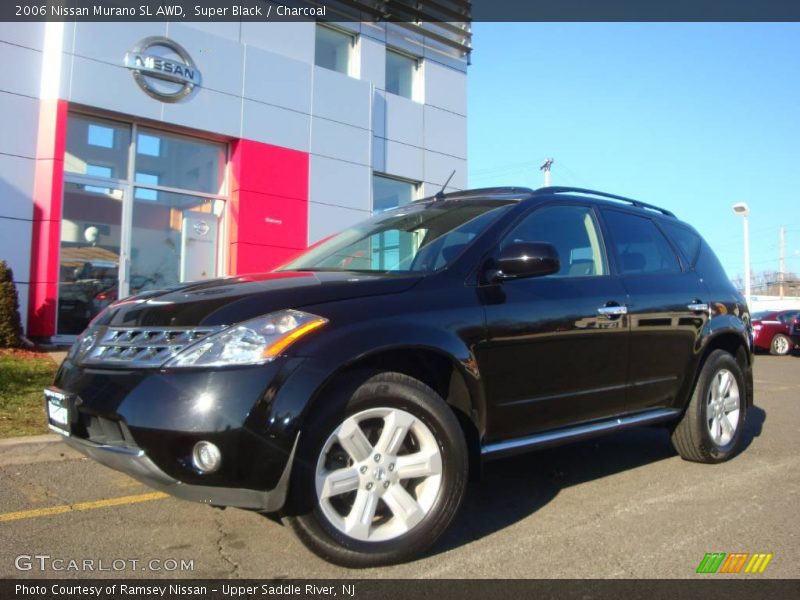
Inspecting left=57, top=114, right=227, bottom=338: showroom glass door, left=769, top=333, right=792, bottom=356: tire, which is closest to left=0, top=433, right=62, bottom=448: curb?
left=57, top=114, right=227, bottom=338: showroom glass door

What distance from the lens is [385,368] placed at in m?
2.94

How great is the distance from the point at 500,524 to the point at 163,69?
10.1 m

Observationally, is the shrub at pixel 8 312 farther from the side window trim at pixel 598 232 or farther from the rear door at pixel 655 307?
the rear door at pixel 655 307

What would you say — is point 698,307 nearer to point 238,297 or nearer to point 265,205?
point 238,297

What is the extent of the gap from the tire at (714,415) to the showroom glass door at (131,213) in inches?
342

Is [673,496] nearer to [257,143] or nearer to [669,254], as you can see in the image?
[669,254]

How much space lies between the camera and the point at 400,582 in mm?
2650

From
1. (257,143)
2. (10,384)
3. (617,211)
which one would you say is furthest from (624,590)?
(257,143)

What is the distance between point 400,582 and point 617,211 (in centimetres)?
292

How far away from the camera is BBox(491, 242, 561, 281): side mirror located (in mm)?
3188

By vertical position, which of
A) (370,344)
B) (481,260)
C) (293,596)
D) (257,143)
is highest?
(257,143)

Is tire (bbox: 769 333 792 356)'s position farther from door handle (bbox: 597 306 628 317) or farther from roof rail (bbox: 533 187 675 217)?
door handle (bbox: 597 306 628 317)

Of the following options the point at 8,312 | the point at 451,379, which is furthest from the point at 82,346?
the point at 8,312

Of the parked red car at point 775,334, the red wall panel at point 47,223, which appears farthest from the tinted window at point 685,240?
the parked red car at point 775,334
